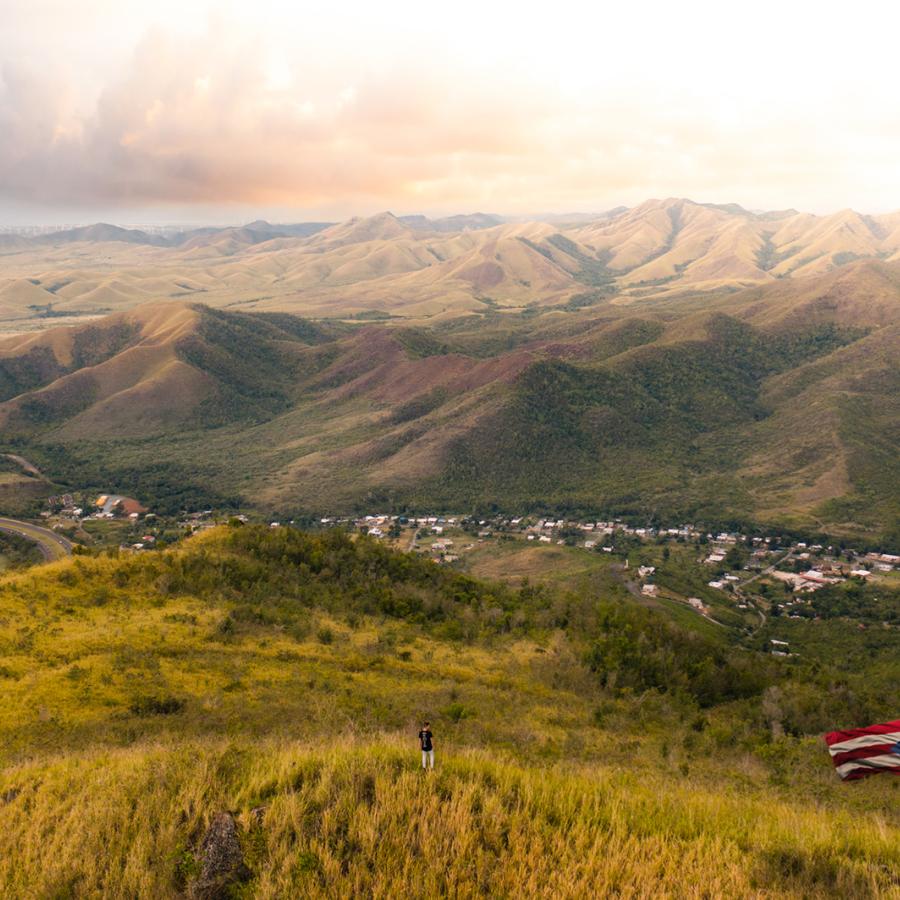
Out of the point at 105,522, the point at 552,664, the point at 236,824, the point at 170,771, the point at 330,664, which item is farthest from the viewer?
the point at 105,522

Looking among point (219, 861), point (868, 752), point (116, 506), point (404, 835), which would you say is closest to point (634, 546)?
point (868, 752)

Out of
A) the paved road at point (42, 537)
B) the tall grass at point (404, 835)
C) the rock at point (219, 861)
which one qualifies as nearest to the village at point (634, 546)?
the paved road at point (42, 537)

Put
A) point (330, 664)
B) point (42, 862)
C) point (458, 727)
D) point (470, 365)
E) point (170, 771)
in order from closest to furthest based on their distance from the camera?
point (42, 862)
point (170, 771)
point (458, 727)
point (330, 664)
point (470, 365)

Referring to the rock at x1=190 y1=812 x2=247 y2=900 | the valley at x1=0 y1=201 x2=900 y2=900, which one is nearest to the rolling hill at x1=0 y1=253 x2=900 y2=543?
the valley at x1=0 y1=201 x2=900 y2=900

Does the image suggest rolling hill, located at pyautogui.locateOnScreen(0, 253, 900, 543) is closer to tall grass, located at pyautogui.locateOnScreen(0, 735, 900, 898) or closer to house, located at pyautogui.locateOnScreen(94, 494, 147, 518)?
house, located at pyautogui.locateOnScreen(94, 494, 147, 518)

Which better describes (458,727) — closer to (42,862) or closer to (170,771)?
(170,771)

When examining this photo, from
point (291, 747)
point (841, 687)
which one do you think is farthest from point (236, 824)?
point (841, 687)

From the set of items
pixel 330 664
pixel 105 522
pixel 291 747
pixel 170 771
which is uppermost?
pixel 170 771
